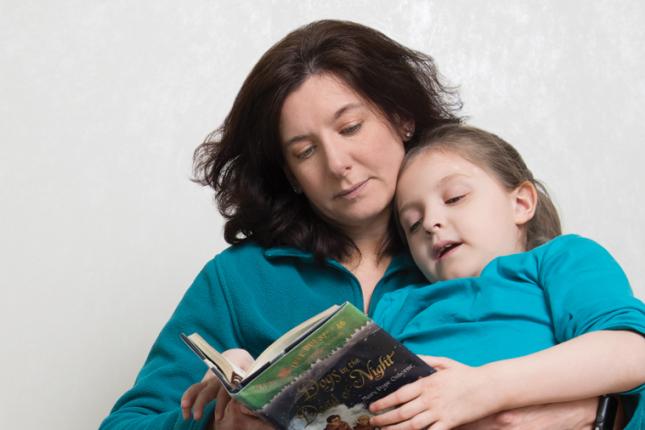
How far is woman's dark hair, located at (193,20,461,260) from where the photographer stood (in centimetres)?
283

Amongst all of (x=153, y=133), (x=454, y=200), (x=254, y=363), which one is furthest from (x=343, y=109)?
(x=153, y=133)

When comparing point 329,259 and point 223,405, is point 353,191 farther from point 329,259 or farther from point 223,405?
point 223,405

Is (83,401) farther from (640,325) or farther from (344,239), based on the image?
(640,325)

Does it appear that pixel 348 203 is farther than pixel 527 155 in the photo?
No

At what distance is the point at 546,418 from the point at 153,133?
84.7 inches

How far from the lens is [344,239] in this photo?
9.71 feet

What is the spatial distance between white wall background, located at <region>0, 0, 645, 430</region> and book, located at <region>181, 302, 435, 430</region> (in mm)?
1791

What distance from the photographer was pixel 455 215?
2590 mm

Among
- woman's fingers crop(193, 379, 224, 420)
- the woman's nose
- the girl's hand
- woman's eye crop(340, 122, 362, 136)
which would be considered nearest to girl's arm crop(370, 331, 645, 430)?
the girl's hand

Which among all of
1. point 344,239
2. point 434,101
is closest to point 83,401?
point 344,239

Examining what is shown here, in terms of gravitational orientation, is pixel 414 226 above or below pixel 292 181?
below

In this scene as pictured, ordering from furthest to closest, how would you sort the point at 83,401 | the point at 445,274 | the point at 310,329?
the point at 83,401
the point at 445,274
the point at 310,329

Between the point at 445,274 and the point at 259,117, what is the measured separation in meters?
0.65

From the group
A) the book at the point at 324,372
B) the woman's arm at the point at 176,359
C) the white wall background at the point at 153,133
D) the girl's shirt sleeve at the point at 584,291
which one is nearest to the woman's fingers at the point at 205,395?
the book at the point at 324,372
